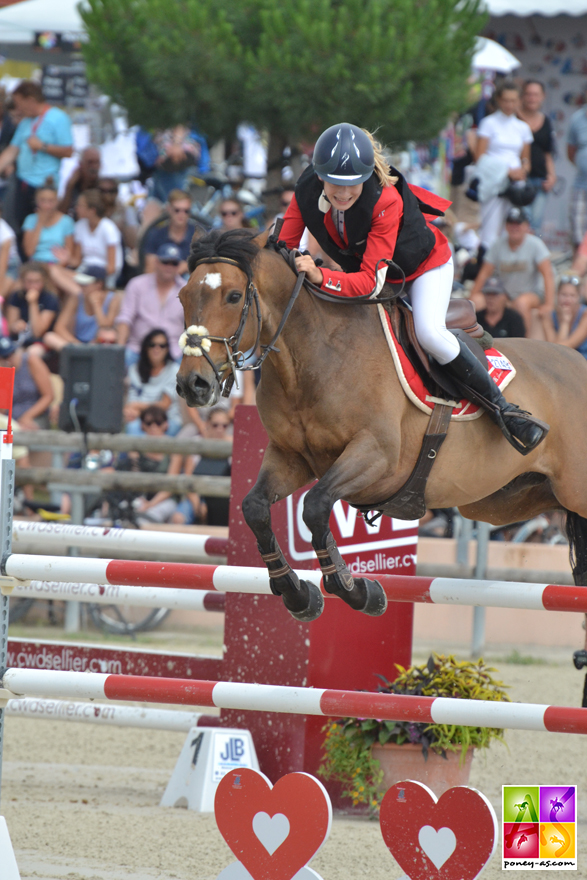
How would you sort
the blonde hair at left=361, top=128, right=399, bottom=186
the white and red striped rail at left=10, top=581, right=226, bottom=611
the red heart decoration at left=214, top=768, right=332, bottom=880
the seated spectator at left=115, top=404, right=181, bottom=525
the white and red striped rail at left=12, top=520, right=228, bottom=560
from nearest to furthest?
the red heart decoration at left=214, top=768, right=332, bottom=880 < the blonde hair at left=361, top=128, right=399, bottom=186 < the white and red striped rail at left=12, top=520, right=228, bottom=560 < the white and red striped rail at left=10, top=581, right=226, bottom=611 < the seated spectator at left=115, top=404, right=181, bottom=525

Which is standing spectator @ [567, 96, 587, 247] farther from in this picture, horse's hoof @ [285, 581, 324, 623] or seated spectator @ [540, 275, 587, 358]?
horse's hoof @ [285, 581, 324, 623]

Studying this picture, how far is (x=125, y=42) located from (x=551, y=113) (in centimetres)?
656

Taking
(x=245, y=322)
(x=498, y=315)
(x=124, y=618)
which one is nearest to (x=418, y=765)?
(x=245, y=322)

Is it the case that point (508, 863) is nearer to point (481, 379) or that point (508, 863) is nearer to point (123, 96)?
point (481, 379)

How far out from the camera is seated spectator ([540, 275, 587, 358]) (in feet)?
29.4

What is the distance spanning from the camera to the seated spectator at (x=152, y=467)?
28.3 ft

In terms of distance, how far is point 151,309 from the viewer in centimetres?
907

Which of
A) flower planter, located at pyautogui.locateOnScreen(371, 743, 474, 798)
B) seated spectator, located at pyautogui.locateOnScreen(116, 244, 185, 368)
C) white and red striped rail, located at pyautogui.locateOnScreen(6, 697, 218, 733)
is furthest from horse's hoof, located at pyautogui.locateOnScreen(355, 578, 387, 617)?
seated spectator, located at pyautogui.locateOnScreen(116, 244, 185, 368)

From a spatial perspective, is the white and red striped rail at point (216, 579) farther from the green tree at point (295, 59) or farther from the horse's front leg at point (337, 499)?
the green tree at point (295, 59)

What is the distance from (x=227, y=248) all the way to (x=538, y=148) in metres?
Result: 7.58

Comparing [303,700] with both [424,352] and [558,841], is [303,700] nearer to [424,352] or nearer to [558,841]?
[558,841]

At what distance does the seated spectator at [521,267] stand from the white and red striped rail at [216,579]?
5.80m

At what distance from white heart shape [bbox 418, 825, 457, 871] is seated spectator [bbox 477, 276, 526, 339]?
18.6 ft

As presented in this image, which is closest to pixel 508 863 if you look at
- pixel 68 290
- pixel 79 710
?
pixel 79 710
